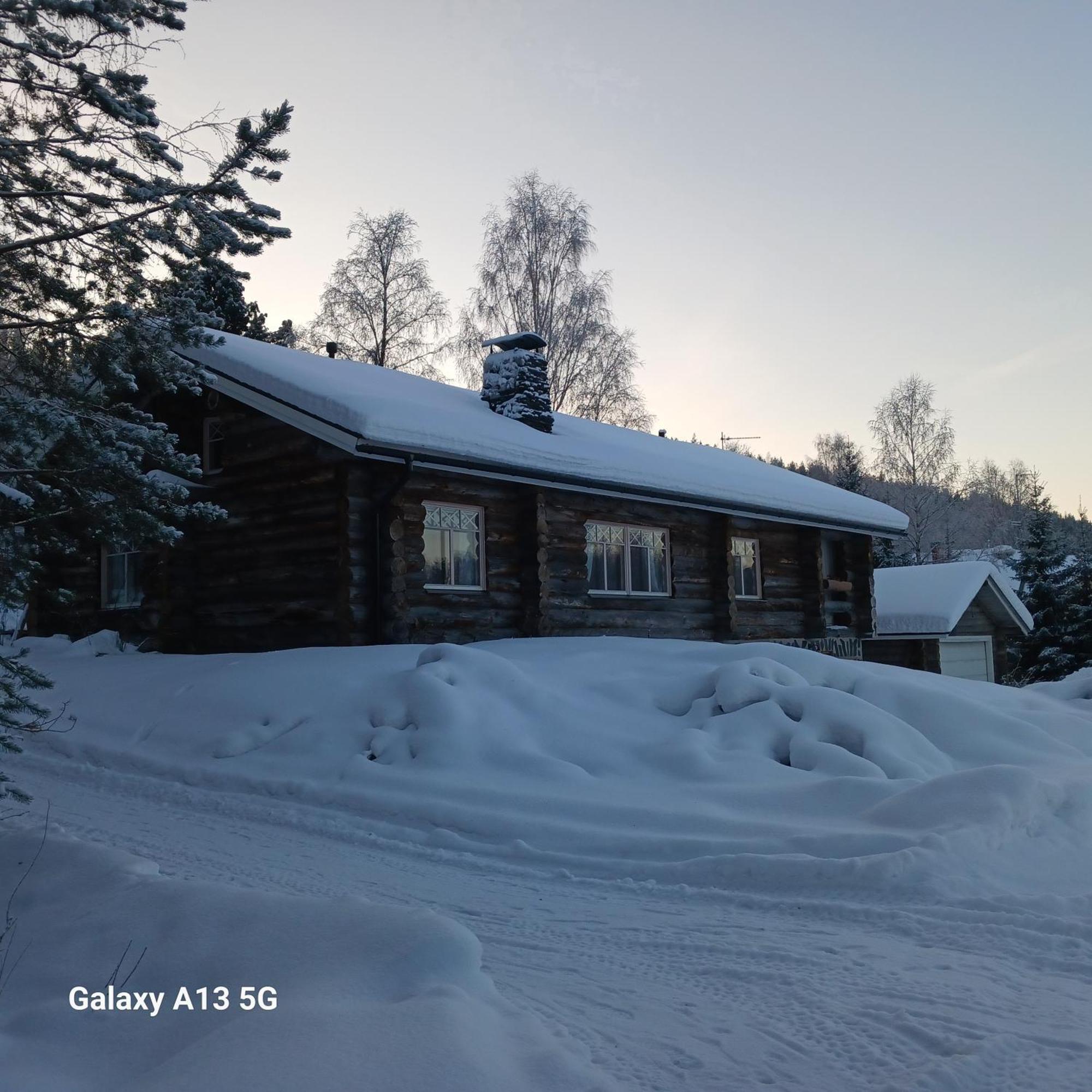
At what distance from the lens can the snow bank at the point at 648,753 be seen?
20.0ft

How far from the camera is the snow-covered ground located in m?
3.29

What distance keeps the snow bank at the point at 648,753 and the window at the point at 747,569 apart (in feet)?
23.4

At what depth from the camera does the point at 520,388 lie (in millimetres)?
16812

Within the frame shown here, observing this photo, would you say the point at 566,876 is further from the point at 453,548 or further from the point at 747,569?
the point at 747,569

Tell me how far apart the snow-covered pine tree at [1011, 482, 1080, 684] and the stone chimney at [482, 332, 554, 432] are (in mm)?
18112

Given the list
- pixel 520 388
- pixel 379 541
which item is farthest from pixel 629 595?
pixel 379 541

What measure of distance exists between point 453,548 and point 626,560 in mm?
3721

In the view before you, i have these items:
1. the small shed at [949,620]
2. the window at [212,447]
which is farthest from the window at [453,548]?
the small shed at [949,620]

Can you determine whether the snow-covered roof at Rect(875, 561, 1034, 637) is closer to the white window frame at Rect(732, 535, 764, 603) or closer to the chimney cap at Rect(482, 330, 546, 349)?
the white window frame at Rect(732, 535, 764, 603)

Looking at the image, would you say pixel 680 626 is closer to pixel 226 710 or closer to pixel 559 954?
pixel 226 710

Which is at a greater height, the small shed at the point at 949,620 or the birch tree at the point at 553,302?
the birch tree at the point at 553,302

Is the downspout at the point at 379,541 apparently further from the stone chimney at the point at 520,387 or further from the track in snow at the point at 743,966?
the track in snow at the point at 743,966

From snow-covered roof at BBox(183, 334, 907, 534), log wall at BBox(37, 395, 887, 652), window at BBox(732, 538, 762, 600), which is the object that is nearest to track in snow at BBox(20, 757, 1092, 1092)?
log wall at BBox(37, 395, 887, 652)

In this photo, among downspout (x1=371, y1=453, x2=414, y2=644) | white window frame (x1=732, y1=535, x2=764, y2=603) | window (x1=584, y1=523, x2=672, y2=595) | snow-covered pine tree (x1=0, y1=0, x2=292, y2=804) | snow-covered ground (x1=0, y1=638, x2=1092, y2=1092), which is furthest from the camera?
white window frame (x1=732, y1=535, x2=764, y2=603)
